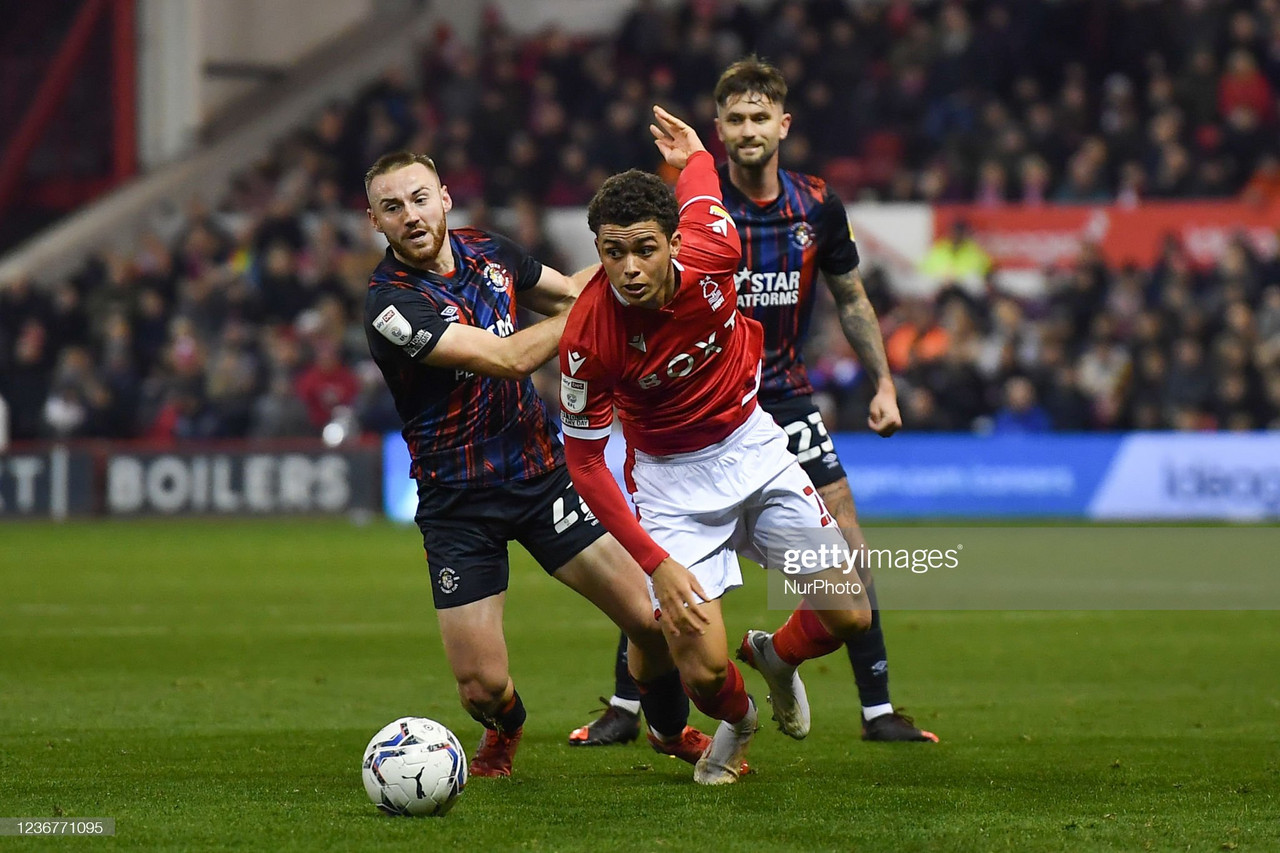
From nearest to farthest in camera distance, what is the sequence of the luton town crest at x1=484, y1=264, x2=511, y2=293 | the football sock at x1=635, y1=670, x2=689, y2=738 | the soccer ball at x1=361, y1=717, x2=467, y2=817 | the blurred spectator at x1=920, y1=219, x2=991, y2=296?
the soccer ball at x1=361, y1=717, x2=467, y2=817, the football sock at x1=635, y1=670, x2=689, y2=738, the luton town crest at x1=484, y1=264, x2=511, y2=293, the blurred spectator at x1=920, y1=219, x2=991, y2=296

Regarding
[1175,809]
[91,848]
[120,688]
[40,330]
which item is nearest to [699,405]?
[1175,809]

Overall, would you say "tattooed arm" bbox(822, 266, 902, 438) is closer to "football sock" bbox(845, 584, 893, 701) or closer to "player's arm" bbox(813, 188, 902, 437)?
"player's arm" bbox(813, 188, 902, 437)

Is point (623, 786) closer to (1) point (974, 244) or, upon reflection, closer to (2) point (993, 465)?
(2) point (993, 465)

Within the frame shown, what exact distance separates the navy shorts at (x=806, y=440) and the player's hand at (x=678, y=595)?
156 centimetres

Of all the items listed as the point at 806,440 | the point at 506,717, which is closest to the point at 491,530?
the point at 506,717

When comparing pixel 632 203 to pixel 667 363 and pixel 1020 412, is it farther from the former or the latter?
pixel 1020 412

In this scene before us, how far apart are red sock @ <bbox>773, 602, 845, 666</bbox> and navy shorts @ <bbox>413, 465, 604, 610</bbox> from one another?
729 mm

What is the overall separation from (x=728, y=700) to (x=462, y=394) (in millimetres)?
1375

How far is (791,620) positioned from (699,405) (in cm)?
82

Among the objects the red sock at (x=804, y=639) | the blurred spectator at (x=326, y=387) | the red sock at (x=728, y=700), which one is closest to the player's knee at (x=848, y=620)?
the red sock at (x=804, y=639)

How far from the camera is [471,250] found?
6.33 metres

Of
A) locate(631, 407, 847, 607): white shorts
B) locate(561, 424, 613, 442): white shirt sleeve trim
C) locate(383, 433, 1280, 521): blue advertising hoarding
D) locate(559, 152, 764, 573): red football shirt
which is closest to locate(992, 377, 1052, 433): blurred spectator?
locate(383, 433, 1280, 521): blue advertising hoarding

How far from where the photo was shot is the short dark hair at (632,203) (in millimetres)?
5332

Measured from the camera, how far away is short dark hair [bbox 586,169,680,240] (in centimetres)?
533
